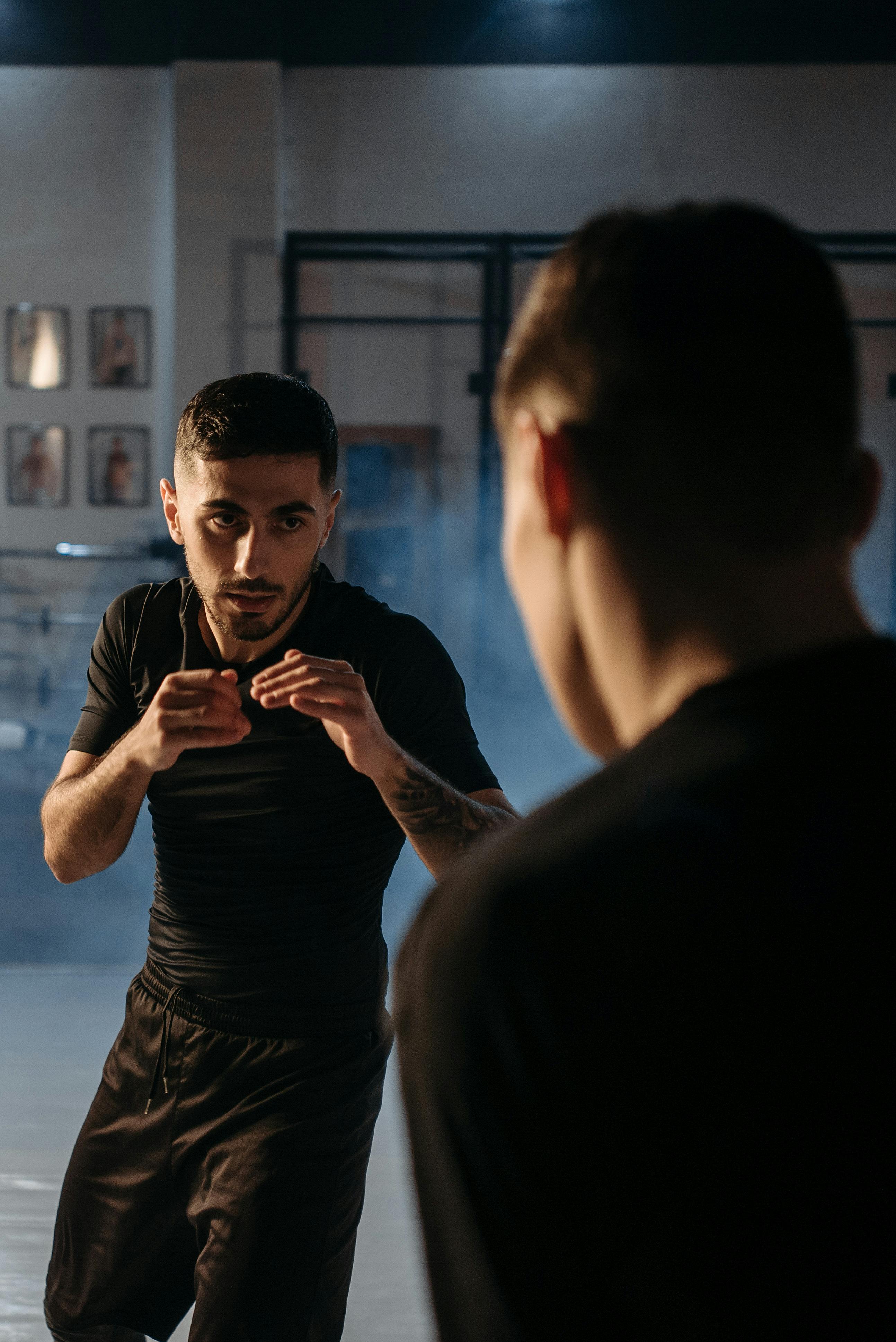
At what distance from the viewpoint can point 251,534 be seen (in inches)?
51.1

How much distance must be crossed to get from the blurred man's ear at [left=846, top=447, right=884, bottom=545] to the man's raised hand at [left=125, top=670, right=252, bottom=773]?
786 mm

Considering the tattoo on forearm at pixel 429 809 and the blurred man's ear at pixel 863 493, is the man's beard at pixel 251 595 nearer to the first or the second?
the tattoo on forearm at pixel 429 809

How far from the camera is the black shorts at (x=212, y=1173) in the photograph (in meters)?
1.20

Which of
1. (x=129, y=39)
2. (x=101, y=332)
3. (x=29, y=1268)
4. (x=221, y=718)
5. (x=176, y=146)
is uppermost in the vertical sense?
(x=129, y=39)

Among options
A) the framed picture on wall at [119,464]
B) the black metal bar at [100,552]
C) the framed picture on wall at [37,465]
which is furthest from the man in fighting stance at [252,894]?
the framed picture on wall at [37,465]

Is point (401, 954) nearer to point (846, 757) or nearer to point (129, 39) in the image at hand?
point (846, 757)

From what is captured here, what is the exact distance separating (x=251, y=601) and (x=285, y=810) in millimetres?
247

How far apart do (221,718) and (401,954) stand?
77 cm

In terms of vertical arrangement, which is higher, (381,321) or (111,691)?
(381,321)

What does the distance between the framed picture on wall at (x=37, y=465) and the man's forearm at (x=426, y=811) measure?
5006 mm

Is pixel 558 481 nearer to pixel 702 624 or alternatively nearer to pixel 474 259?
pixel 702 624

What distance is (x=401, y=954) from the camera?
1.37ft

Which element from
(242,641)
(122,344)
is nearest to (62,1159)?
(242,641)

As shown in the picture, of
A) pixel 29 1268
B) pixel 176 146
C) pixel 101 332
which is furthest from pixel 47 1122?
pixel 176 146
